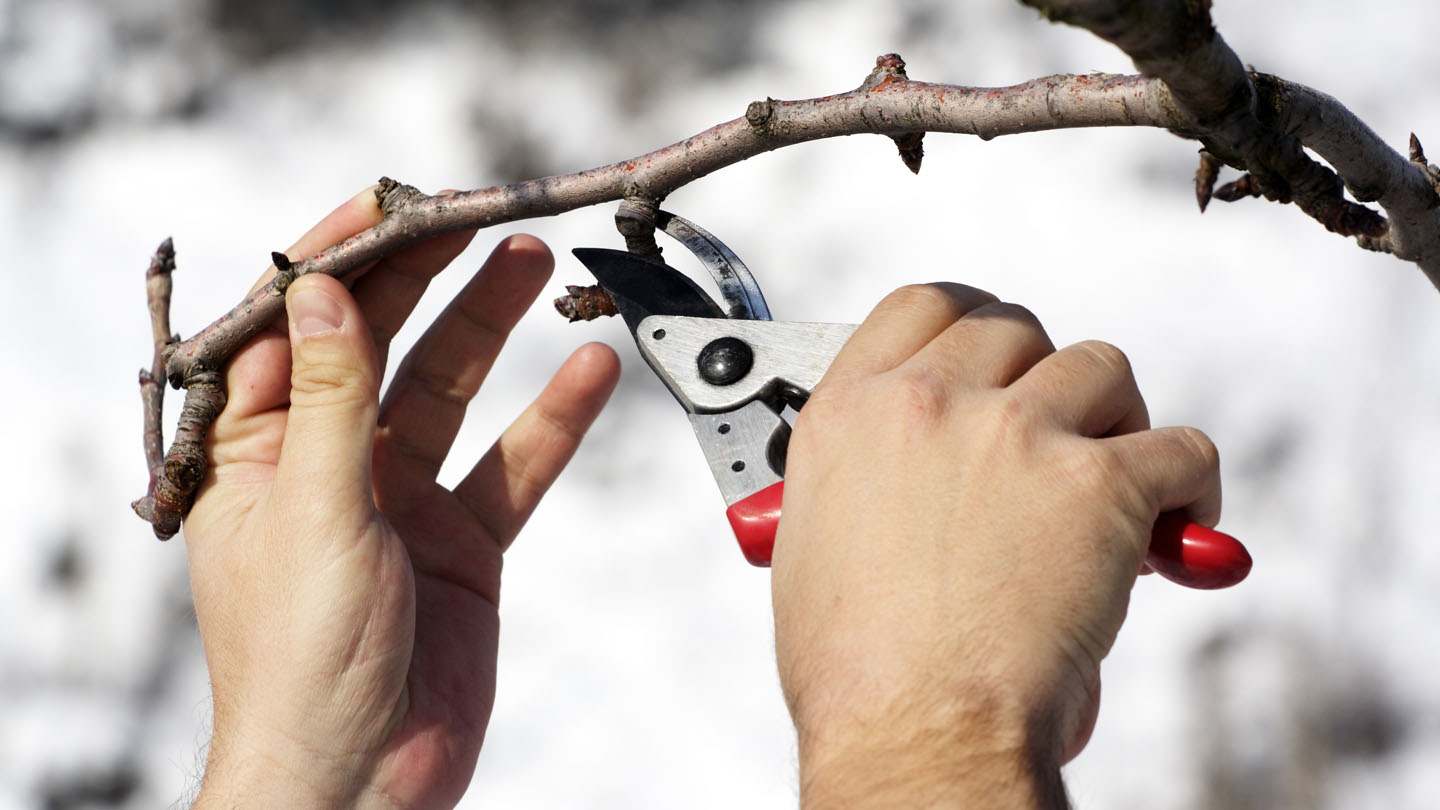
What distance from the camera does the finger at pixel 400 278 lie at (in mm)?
1354

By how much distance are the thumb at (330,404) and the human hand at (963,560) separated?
1.54ft

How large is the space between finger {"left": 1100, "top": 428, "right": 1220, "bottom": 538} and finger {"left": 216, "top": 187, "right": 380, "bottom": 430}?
2.98ft

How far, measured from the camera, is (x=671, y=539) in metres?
1.97

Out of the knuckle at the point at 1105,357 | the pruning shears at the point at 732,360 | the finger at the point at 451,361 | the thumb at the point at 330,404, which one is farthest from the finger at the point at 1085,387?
the finger at the point at 451,361

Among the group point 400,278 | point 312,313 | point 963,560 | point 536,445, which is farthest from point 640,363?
point 963,560

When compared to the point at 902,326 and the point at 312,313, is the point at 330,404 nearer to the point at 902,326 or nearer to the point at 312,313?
the point at 312,313

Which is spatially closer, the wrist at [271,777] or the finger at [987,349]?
the finger at [987,349]

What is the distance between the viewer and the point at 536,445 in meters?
1.52

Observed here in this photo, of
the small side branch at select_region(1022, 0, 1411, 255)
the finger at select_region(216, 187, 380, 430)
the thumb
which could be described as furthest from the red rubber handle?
the finger at select_region(216, 187, 380, 430)

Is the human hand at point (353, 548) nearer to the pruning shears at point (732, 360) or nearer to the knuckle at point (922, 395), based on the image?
the pruning shears at point (732, 360)

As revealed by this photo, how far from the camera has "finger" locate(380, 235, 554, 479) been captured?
4.74ft

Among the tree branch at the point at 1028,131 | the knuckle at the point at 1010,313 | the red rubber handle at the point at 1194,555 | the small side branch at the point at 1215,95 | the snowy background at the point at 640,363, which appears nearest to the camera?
the small side branch at the point at 1215,95

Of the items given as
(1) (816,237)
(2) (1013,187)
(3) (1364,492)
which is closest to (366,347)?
(1) (816,237)

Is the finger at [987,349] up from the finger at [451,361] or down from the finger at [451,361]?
down
